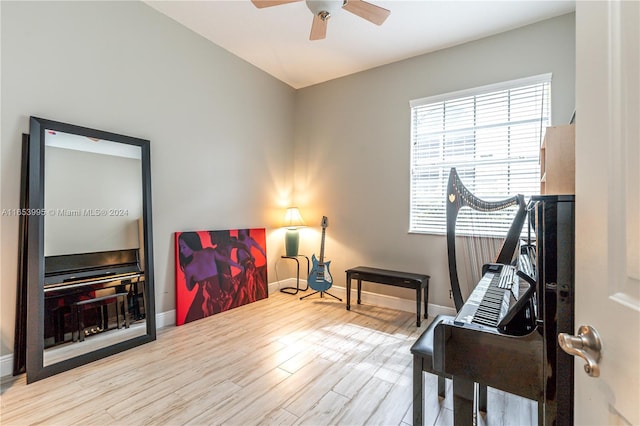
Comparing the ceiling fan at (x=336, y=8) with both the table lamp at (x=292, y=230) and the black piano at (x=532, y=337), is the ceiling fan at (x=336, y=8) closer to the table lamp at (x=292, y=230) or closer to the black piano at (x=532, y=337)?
the black piano at (x=532, y=337)

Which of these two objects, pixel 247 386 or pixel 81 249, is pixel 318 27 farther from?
pixel 247 386

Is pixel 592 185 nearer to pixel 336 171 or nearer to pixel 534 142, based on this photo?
pixel 534 142

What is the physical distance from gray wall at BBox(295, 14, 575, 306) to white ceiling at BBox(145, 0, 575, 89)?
196 mm


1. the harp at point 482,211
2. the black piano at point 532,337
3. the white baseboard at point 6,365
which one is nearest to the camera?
the black piano at point 532,337

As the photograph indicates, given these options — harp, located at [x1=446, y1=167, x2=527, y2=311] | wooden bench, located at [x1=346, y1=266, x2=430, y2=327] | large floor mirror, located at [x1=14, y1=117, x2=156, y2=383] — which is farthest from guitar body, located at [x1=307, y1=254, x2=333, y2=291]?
large floor mirror, located at [x1=14, y1=117, x2=156, y2=383]

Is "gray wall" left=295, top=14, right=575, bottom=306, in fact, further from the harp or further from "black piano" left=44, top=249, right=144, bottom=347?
"black piano" left=44, top=249, right=144, bottom=347

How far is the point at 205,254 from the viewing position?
3377 millimetres

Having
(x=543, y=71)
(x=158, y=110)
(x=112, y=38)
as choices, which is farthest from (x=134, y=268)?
(x=543, y=71)

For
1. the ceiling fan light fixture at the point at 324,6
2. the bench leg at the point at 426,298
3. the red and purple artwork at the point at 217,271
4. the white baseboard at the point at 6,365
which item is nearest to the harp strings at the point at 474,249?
the bench leg at the point at 426,298

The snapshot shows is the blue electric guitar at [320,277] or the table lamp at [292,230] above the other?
the table lamp at [292,230]

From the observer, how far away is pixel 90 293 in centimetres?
242

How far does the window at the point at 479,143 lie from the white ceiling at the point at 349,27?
0.59 metres

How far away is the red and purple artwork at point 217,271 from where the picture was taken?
125 inches

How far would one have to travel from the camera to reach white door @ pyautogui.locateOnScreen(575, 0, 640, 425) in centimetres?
52
